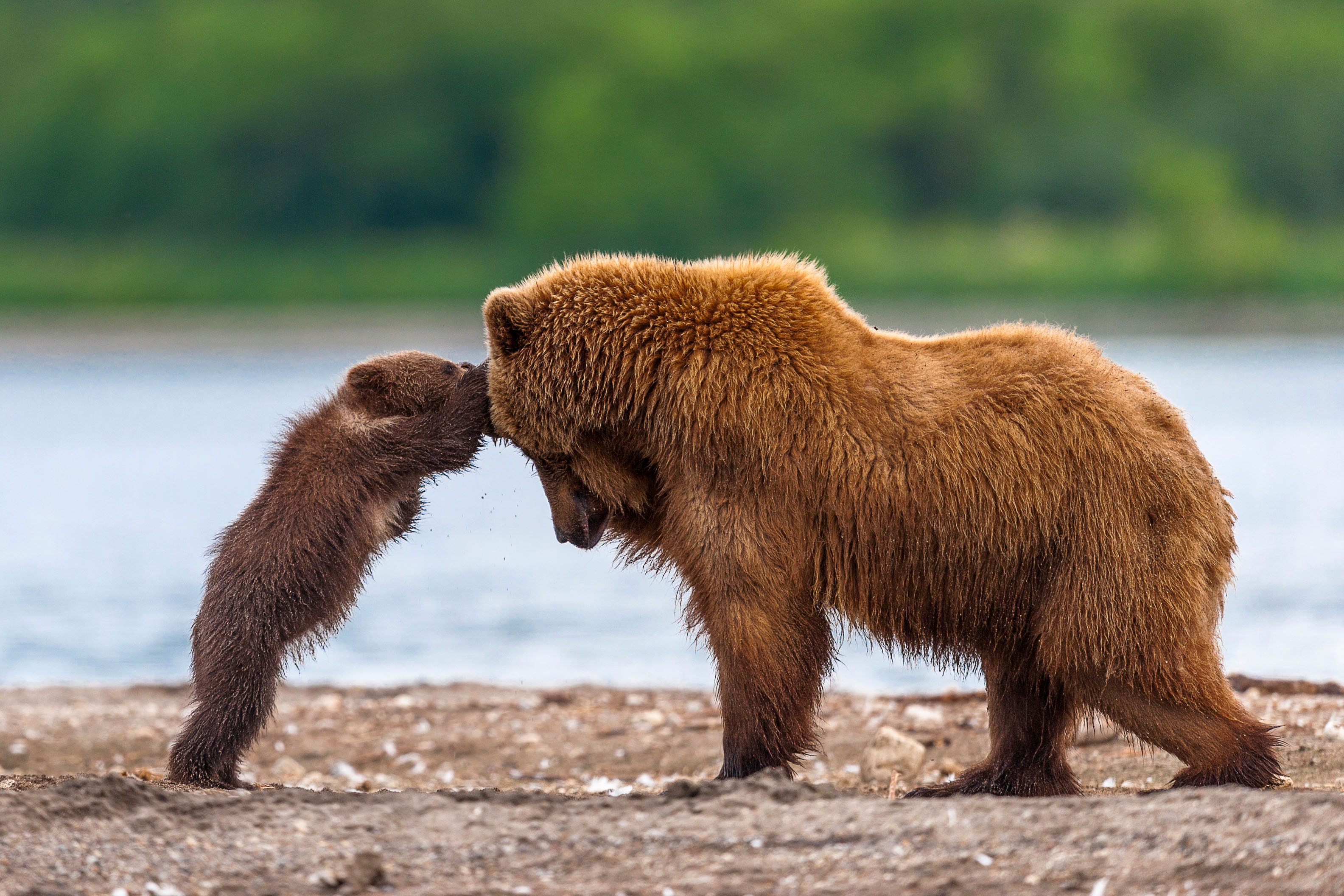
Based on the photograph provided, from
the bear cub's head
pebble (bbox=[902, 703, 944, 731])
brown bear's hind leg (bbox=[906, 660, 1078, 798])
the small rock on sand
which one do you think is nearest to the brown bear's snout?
the bear cub's head

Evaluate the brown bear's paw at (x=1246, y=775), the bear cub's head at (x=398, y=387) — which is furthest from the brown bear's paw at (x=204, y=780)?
the brown bear's paw at (x=1246, y=775)

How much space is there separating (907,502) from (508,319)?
1422mm

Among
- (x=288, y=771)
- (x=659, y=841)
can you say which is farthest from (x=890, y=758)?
(x=288, y=771)

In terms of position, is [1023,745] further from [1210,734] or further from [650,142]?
[650,142]

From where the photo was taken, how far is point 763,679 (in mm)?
5199

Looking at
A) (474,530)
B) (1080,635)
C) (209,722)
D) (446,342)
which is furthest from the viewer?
(446,342)

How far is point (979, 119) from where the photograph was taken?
57.5 meters

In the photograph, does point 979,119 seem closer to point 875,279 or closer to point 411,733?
point 875,279

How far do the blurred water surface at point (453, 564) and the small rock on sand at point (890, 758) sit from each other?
3.31 feet

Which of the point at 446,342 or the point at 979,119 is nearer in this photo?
the point at 446,342

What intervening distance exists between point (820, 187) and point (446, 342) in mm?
20825

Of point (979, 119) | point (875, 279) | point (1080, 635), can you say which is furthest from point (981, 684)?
point (979, 119)

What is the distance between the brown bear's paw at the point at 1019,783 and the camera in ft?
Answer: 18.9

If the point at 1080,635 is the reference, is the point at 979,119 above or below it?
above
